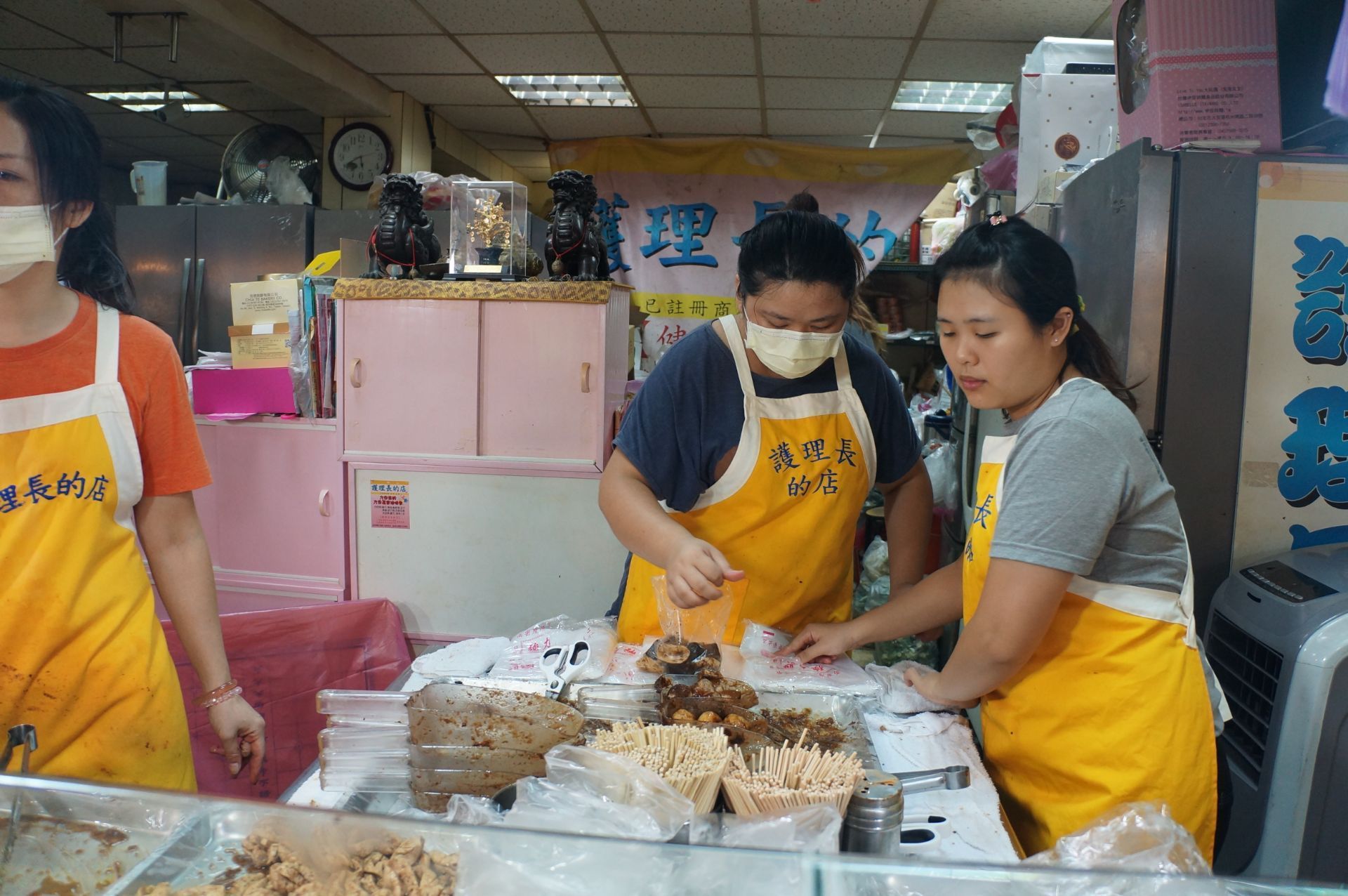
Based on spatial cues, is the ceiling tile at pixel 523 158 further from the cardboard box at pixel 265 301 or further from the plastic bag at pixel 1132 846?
the plastic bag at pixel 1132 846

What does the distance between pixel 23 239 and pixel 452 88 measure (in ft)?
20.2

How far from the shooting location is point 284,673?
9.34 ft

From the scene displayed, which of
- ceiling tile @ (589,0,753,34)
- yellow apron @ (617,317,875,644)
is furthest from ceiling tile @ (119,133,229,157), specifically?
yellow apron @ (617,317,875,644)

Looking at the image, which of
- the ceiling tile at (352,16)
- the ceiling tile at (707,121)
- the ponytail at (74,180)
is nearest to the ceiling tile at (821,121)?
the ceiling tile at (707,121)

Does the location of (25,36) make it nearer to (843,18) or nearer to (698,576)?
(843,18)

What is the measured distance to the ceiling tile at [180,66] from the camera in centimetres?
611

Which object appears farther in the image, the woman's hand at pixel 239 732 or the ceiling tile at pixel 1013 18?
the ceiling tile at pixel 1013 18

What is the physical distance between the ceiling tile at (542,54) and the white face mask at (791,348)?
4.49 meters

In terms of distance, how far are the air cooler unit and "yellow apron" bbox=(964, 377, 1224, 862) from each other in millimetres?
497

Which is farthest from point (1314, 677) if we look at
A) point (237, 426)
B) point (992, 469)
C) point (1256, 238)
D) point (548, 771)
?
point (237, 426)

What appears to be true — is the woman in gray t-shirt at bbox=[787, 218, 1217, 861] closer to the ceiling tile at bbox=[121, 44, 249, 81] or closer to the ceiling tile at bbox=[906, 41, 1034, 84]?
the ceiling tile at bbox=[906, 41, 1034, 84]

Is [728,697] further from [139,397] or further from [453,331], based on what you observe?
[453,331]

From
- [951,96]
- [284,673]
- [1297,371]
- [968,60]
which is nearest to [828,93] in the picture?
[951,96]

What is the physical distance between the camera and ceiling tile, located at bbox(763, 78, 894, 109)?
249 inches
